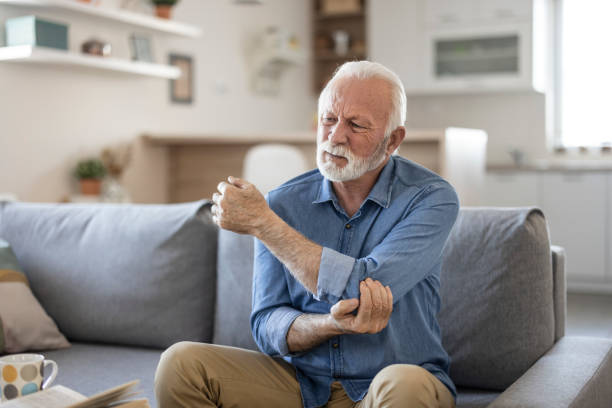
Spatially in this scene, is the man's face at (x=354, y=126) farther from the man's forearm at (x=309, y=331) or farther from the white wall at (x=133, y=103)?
the white wall at (x=133, y=103)

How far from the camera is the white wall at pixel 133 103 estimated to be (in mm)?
3998

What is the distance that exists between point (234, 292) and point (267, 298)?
1.51ft

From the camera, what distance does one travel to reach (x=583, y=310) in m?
4.78

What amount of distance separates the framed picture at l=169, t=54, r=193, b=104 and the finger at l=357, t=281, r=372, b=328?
3.97 metres

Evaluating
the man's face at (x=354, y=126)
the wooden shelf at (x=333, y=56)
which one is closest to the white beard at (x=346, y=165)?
the man's face at (x=354, y=126)

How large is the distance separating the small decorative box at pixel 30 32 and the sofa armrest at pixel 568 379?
118 inches

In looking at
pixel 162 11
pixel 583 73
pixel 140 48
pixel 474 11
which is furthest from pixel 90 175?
pixel 583 73

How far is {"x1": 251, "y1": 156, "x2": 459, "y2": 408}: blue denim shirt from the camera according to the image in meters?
1.48

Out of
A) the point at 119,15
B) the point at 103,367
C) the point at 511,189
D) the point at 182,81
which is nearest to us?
the point at 103,367

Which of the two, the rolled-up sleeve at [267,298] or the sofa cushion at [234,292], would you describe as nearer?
the rolled-up sleeve at [267,298]

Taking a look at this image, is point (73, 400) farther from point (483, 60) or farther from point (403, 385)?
point (483, 60)

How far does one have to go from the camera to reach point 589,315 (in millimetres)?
4605

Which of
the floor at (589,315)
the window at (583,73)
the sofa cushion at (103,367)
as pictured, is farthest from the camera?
the window at (583,73)

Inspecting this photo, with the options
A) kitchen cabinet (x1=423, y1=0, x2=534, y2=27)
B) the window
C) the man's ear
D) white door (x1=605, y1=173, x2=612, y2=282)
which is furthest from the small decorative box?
the window
